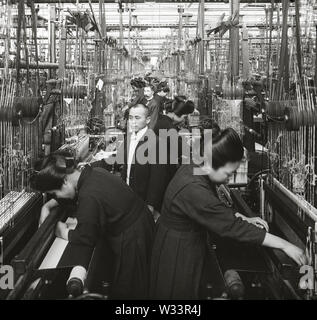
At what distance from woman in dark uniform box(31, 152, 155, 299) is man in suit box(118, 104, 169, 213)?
84 cm

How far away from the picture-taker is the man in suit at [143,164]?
127 inches

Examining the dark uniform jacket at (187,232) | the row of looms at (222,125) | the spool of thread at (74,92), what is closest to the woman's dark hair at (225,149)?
the dark uniform jacket at (187,232)

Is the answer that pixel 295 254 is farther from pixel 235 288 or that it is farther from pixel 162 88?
pixel 162 88

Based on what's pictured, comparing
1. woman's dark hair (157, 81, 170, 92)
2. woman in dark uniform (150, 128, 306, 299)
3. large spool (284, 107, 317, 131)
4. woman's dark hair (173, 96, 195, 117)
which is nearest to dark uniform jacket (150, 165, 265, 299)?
woman in dark uniform (150, 128, 306, 299)

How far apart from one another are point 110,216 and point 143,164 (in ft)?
3.49

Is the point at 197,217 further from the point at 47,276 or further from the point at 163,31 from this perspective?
the point at 163,31

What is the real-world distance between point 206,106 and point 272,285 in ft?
14.9

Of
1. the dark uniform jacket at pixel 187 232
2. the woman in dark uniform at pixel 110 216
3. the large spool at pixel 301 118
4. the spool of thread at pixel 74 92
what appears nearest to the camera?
the dark uniform jacket at pixel 187 232

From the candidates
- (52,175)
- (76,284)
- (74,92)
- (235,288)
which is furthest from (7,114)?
(74,92)

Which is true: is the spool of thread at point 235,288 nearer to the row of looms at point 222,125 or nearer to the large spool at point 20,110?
the row of looms at point 222,125

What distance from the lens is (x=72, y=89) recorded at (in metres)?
4.48

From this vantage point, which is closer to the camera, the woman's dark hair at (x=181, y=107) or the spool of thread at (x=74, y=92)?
the spool of thread at (x=74, y=92)

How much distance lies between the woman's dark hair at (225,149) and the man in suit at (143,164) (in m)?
1.27
